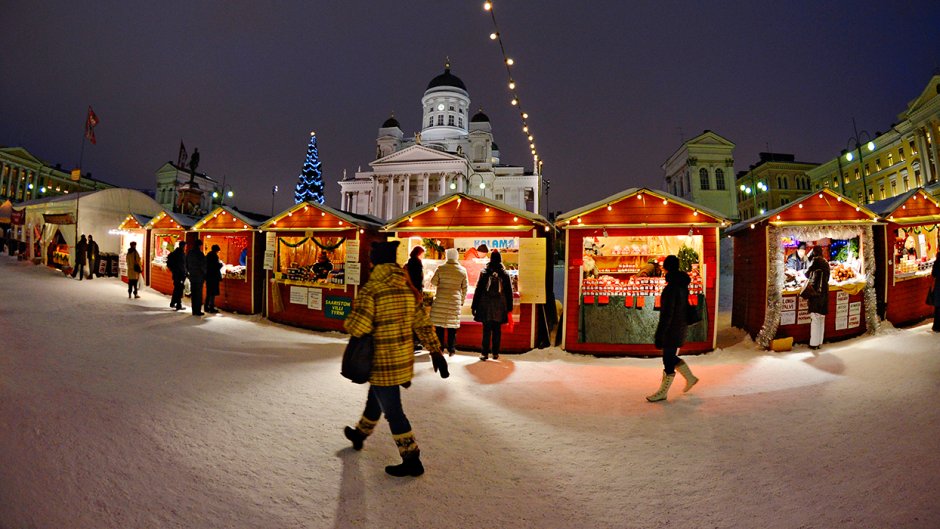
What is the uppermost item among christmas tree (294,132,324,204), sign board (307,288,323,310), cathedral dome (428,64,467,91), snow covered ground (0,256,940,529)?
cathedral dome (428,64,467,91)

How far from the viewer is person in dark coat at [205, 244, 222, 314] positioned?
37.0ft

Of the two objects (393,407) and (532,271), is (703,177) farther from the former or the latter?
(393,407)

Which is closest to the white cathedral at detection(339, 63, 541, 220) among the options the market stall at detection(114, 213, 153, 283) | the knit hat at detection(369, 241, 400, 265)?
the market stall at detection(114, 213, 153, 283)

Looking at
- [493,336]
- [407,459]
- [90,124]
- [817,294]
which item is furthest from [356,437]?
[90,124]

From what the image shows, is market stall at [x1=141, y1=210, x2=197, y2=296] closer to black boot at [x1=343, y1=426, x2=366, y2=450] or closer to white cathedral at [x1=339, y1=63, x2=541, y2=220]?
black boot at [x1=343, y1=426, x2=366, y2=450]

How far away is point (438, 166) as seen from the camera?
49.0 metres

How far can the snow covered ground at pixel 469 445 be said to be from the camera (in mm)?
2838

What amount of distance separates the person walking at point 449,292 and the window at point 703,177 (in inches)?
2120

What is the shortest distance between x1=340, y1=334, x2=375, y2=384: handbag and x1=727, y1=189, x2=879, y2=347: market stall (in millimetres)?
8469

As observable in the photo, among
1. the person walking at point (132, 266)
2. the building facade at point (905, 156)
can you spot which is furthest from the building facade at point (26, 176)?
the building facade at point (905, 156)

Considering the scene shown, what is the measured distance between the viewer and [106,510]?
105 inches

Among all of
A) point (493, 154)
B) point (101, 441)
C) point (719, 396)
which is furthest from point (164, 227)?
point (493, 154)

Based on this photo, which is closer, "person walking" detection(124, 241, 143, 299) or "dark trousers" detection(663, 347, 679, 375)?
"dark trousers" detection(663, 347, 679, 375)

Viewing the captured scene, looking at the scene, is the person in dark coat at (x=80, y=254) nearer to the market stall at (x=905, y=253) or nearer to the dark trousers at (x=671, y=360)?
the dark trousers at (x=671, y=360)
